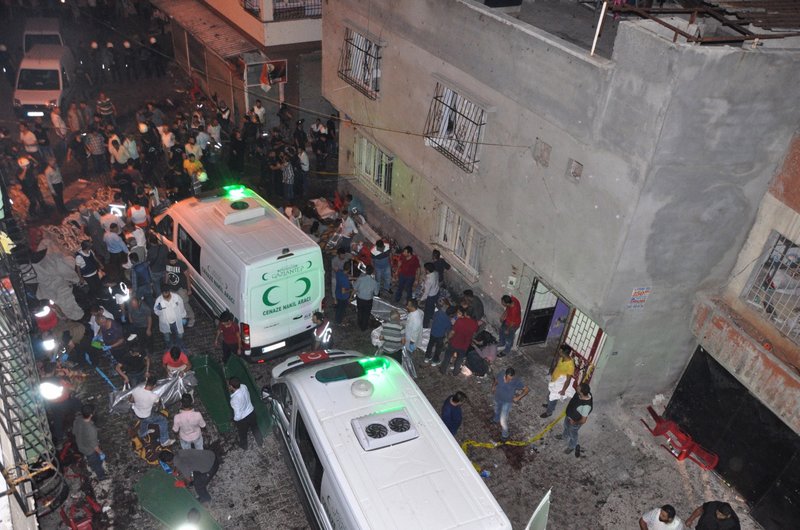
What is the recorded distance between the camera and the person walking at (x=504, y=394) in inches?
414

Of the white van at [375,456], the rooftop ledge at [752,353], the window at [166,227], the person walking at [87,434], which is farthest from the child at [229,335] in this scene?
the rooftop ledge at [752,353]

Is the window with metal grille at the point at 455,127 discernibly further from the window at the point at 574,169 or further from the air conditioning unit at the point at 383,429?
the air conditioning unit at the point at 383,429

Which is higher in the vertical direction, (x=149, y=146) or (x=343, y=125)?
(x=343, y=125)

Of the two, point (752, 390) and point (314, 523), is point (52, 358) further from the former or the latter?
point (752, 390)

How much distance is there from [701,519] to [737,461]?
6.60 ft

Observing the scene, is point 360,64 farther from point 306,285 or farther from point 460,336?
point 460,336

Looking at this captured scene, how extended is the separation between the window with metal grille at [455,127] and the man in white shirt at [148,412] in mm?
6935

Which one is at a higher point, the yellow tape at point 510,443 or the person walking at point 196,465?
the person walking at point 196,465

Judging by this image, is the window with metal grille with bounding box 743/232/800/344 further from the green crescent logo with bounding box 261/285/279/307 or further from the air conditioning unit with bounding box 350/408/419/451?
the green crescent logo with bounding box 261/285/279/307

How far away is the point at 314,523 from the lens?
8.78 metres

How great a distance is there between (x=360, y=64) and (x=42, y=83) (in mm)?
11959

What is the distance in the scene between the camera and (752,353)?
31.7 feet

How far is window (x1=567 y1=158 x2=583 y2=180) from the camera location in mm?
10016

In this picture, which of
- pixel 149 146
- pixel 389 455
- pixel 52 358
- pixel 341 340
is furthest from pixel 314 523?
pixel 149 146
